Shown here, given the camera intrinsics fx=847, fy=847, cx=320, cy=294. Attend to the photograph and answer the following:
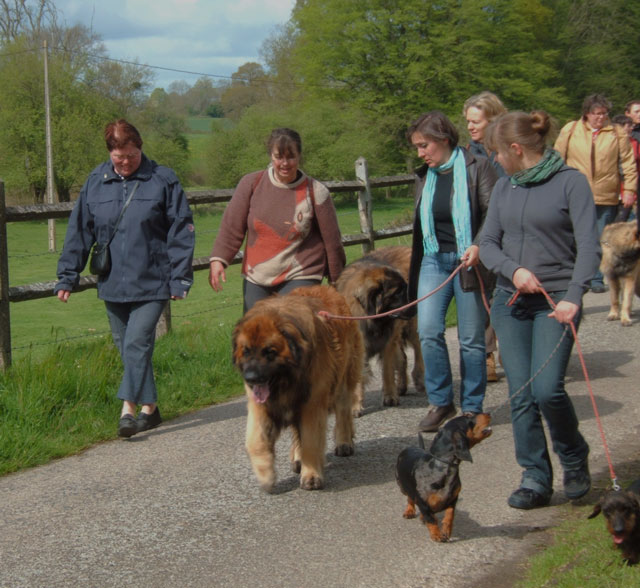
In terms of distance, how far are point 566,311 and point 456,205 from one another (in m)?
1.98

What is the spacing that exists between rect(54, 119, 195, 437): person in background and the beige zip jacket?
628cm

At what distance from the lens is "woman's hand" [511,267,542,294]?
14.3 ft

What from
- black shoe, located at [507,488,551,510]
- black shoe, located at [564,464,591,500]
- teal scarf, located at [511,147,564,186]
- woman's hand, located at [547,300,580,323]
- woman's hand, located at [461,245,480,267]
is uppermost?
teal scarf, located at [511,147,564,186]

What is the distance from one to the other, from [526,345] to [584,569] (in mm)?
1249

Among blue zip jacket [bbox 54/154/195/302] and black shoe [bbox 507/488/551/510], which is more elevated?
blue zip jacket [bbox 54/154/195/302]

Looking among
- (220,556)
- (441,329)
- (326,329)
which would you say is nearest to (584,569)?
(220,556)

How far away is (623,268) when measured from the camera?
10477mm

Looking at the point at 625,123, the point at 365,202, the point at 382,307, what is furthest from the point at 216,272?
the point at 625,123

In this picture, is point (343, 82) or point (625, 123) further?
point (343, 82)

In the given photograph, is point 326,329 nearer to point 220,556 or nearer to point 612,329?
point 220,556

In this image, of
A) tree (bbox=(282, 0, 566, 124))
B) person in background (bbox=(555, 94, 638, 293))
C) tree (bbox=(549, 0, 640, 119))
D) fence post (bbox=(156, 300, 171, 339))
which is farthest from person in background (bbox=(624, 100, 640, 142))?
tree (bbox=(549, 0, 640, 119))

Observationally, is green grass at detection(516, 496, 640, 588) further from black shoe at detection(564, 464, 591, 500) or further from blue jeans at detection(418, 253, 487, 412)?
blue jeans at detection(418, 253, 487, 412)

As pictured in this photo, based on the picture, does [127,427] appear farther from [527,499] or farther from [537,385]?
[537,385]

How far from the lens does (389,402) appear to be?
24.0 feet
